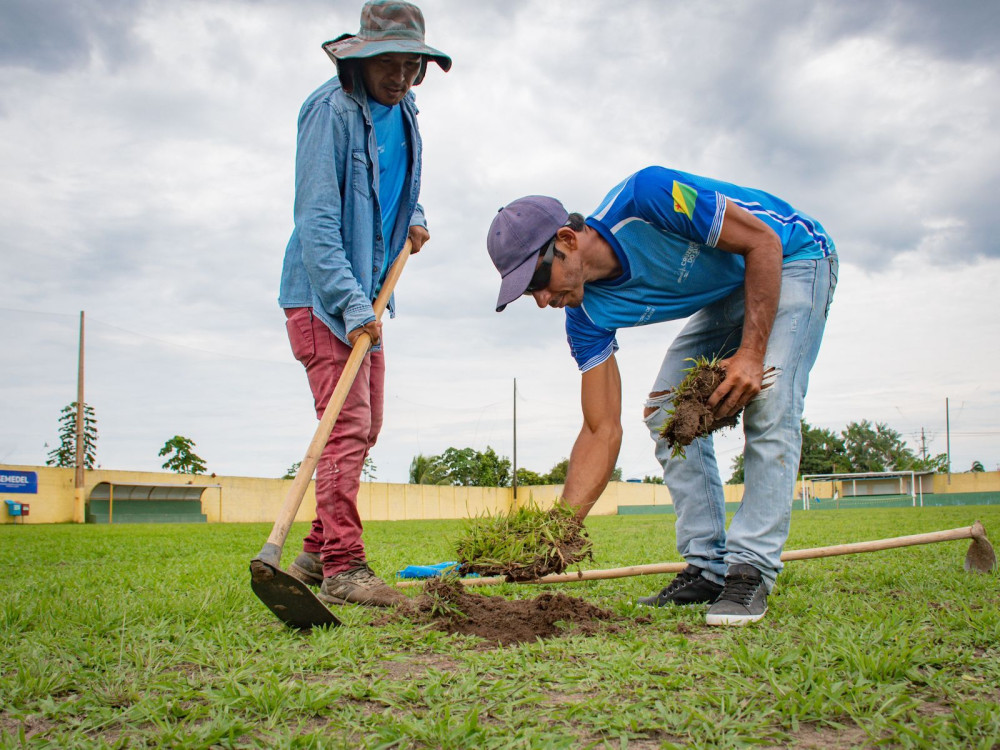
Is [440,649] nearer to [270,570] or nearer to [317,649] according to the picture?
[317,649]

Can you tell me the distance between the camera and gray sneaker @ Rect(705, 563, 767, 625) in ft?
8.89

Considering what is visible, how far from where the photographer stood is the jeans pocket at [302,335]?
359 centimetres

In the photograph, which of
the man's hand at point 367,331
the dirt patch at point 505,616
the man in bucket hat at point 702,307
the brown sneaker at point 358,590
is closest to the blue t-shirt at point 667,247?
the man in bucket hat at point 702,307

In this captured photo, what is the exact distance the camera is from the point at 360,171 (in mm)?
3719

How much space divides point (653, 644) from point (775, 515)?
903 millimetres

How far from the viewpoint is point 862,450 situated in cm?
8438

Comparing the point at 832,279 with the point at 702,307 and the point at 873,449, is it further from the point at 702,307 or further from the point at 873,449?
the point at 873,449

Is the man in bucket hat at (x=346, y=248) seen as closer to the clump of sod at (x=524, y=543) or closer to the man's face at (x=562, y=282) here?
the clump of sod at (x=524, y=543)

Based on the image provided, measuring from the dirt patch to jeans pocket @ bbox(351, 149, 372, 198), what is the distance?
2.02 meters

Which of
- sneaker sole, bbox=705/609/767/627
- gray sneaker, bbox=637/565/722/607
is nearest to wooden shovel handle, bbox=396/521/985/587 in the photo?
gray sneaker, bbox=637/565/722/607

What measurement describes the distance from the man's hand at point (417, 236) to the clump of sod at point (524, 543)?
2027mm

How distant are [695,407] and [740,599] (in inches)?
30.1

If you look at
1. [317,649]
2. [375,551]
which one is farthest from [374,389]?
[375,551]

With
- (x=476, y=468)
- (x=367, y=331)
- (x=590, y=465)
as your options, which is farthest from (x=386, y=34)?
(x=476, y=468)
